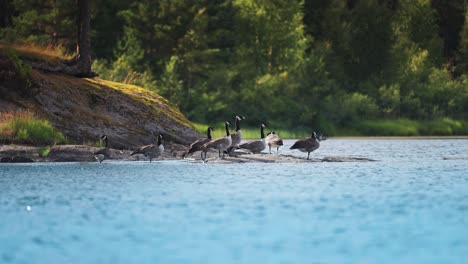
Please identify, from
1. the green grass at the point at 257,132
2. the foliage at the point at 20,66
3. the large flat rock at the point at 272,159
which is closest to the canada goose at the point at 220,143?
the large flat rock at the point at 272,159

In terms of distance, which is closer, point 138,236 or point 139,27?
point 138,236

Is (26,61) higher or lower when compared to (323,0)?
lower

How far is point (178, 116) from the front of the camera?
48906 mm

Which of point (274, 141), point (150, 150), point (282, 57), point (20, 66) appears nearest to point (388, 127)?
point (282, 57)

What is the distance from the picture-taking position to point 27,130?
3984 cm

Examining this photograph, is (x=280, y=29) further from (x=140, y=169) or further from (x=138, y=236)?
(x=138, y=236)

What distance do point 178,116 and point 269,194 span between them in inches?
988

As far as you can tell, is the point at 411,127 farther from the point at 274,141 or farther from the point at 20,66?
the point at 20,66

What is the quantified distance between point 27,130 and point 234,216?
2229cm

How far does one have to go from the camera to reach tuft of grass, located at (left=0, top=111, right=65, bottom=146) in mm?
39438

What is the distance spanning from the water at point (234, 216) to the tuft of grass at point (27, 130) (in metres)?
7.08

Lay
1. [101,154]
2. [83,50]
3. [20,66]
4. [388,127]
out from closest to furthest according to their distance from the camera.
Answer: [101,154] → [20,66] → [83,50] → [388,127]

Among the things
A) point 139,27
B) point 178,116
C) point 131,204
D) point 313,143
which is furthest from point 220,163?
point 139,27

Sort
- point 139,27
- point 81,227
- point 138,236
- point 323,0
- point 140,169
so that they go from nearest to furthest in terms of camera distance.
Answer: point 138,236 < point 81,227 < point 140,169 < point 139,27 < point 323,0
